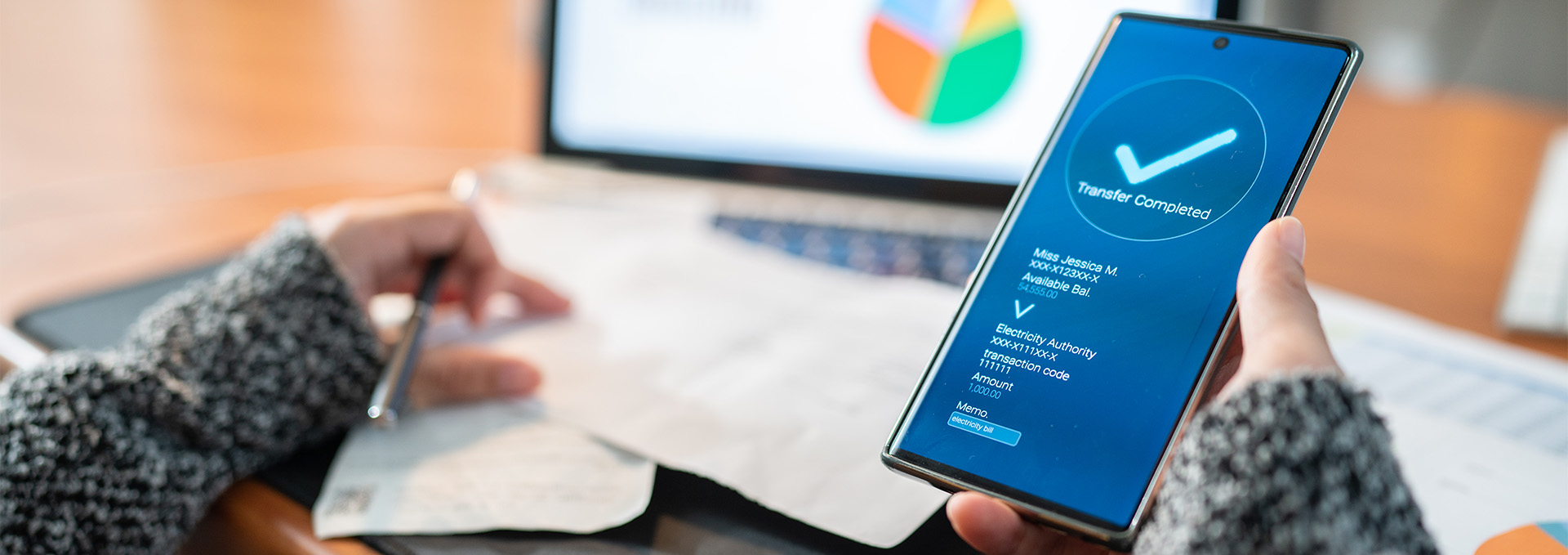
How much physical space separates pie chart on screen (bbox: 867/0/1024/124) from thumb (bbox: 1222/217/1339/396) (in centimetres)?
27

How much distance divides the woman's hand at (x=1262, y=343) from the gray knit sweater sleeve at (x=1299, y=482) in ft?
0.03

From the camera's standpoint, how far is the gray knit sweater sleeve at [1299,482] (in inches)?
9.0

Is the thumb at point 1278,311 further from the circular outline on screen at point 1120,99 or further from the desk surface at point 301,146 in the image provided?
the desk surface at point 301,146

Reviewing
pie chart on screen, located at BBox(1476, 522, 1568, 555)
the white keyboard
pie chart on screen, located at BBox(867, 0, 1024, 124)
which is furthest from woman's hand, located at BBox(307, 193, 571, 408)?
the white keyboard

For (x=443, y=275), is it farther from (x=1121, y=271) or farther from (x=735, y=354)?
(x=1121, y=271)

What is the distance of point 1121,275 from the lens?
1.05 ft

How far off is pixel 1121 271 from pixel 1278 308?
0.19 ft

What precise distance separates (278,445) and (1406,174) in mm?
855

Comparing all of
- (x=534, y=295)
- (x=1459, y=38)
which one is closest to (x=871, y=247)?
(x=534, y=295)

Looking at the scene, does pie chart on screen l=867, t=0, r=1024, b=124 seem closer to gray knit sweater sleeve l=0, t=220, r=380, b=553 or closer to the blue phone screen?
the blue phone screen

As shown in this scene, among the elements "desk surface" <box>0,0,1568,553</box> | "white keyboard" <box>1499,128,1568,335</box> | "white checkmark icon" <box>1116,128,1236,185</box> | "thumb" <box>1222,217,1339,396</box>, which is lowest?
"desk surface" <box>0,0,1568,553</box>

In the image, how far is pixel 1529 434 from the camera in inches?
15.8

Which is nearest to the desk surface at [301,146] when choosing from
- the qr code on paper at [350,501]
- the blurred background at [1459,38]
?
the qr code on paper at [350,501]

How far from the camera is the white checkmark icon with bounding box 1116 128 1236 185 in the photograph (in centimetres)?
33
